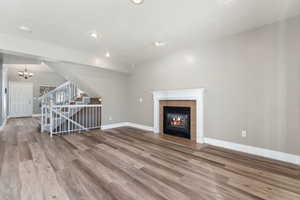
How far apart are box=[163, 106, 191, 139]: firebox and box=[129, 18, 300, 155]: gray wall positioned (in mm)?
552

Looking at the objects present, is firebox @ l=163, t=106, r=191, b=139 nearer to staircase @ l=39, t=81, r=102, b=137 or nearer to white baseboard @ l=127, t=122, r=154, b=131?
white baseboard @ l=127, t=122, r=154, b=131

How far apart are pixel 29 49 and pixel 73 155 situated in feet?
8.54

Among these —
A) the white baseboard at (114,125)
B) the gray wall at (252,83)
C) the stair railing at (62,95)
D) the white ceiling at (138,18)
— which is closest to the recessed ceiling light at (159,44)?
the white ceiling at (138,18)

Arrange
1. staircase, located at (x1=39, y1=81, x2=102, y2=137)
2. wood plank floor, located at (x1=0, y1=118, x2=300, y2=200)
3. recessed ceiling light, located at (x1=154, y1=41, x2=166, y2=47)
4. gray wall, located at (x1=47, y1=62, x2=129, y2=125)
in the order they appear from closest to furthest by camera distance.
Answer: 1. wood plank floor, located at (x1=0, y1=118, x2=300, y2=200)
2. recessed ceiling light, located at (x1=154, y1=41, x2=166, y2=47)
3. gray wall, located at (x1=47, y1=62, x2=129, y2=125)
4. staircase, located at (x1=39, y1=81, x2=102, y2=137)

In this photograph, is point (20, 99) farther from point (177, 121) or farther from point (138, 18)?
point (138, 18)

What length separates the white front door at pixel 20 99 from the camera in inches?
315

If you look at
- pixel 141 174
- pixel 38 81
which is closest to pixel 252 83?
pixel 141 174

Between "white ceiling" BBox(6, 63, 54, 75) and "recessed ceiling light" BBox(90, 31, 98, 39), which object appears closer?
"recessed ceiling light" BBox(90, 31, 98, 39)

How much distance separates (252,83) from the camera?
2.76m

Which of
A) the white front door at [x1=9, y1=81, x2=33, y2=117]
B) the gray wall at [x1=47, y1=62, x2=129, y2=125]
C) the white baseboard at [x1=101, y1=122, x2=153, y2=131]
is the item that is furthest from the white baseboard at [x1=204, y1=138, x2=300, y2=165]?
the white front door at [x1=9, y1=81, x2=33, y2=117]

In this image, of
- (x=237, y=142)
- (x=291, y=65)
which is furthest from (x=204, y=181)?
(x=291, y=65)

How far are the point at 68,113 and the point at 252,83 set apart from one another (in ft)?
18.1

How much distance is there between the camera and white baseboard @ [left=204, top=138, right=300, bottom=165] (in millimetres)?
→ 2359

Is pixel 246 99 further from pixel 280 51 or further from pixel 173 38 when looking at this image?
pixel 173 38
